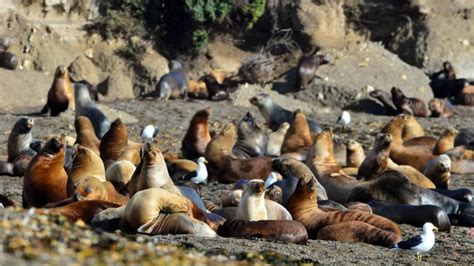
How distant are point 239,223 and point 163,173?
1.55 metres

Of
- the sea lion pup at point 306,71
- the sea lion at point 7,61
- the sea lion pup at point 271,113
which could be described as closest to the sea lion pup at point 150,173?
the sea lion pup at point 271,113

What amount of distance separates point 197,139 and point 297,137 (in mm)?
1342

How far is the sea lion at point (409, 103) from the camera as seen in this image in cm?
2203

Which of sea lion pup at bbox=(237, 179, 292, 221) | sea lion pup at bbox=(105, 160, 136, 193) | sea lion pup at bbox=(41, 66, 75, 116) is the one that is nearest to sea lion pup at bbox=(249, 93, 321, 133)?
sea lion pup at bbox=(41, 66, 75, 116)

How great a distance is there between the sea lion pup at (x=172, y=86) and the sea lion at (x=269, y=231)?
15261 millimetres

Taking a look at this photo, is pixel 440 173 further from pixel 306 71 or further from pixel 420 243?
pixel 306 71

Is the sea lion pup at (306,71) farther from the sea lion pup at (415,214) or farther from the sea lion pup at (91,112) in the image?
the sea lion pup at (415,214)

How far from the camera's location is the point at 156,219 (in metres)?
7.74

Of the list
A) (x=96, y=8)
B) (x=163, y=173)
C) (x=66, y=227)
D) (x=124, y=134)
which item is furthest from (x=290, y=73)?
(x=66, y=227)

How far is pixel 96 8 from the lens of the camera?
27.8m

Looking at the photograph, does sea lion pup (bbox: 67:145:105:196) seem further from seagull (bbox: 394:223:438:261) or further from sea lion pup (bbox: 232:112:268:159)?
sea lion pup (bbox: 232:112:268:159)

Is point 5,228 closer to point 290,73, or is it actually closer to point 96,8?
point 290,73

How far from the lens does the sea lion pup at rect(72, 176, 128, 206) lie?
8.66 meters

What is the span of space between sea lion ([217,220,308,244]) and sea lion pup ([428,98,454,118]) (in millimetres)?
14385
